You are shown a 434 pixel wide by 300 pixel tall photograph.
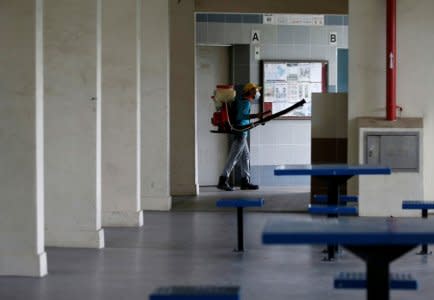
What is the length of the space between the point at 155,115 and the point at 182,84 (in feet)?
6.88

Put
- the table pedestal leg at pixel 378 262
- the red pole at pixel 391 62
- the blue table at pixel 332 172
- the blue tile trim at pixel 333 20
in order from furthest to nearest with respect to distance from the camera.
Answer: the blue tile trim at pixel 333 20 < the red pole at pixel 391 62 < the blue table at pixel 332 172 < the table pedestal leg at pixel 378 262

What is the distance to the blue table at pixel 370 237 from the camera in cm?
343

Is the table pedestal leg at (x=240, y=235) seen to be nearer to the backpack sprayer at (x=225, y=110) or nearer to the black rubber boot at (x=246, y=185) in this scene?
the backpack sprayer at (x=225, y=110)

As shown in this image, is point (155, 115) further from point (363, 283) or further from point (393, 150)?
point (363, 283)

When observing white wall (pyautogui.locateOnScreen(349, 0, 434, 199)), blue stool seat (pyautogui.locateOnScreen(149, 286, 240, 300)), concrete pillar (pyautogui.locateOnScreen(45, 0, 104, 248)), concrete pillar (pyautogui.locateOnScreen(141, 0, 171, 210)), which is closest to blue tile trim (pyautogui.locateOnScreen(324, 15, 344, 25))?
concrete pillar (pyautogui.locateOnScreen(141, 0, 171, 210))

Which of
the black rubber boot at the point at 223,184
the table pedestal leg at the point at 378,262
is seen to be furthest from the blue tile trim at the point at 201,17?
the table pedestal leg at the point at 378,262

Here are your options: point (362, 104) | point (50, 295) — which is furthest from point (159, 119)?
point (50, 295)

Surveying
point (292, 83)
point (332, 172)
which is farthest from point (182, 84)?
point (332, 172)

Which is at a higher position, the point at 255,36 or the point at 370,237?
the point at 255,36

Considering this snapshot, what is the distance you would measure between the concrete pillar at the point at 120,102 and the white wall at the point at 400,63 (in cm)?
269

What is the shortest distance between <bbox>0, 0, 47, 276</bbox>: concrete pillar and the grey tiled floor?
247mm

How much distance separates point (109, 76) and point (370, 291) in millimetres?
6600

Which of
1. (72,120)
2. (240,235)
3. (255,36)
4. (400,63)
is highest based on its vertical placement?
(255,36)

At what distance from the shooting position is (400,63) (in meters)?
10.7
